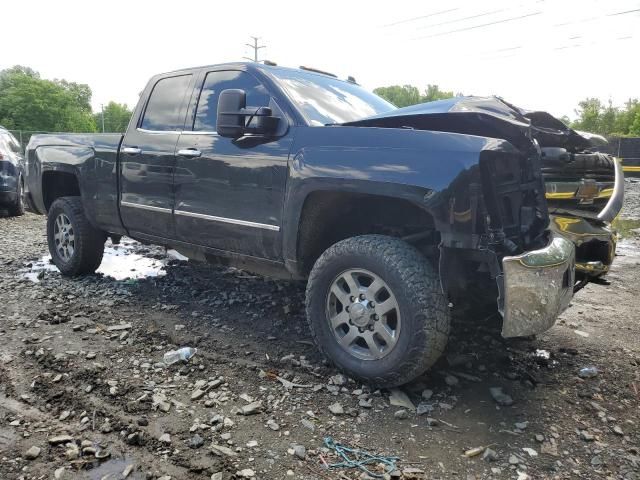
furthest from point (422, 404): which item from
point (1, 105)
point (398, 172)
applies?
point (1, 105)

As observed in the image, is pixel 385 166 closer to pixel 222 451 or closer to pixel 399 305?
pixel 399 305

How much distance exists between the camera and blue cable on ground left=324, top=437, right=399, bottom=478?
234 cm

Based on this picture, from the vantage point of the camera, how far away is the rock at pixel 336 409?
110 inches

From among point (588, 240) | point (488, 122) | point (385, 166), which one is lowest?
point (588, 240)

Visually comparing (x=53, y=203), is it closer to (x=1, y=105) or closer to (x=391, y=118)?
(x=391, y=118)

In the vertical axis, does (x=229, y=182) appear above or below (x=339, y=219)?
above

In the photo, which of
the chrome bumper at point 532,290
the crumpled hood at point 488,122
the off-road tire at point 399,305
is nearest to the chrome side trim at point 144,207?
the off-road tire at point 399,305

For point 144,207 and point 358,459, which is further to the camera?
point 144,207

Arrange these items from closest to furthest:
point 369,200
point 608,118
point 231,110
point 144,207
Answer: point 369,200 < point 231,110 < point 144,207 < point 608,118

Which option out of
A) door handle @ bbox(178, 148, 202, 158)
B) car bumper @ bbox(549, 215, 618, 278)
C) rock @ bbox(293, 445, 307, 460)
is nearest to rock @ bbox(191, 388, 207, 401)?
rock @ bbox(293, 445, 307, 460)

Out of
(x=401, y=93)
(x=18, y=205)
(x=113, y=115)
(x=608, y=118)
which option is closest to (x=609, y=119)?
(x=608, y=118)

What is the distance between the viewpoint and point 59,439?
2479 millimetres

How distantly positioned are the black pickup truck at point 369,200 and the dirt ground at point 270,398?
38cm

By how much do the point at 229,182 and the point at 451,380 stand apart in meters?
2.03
